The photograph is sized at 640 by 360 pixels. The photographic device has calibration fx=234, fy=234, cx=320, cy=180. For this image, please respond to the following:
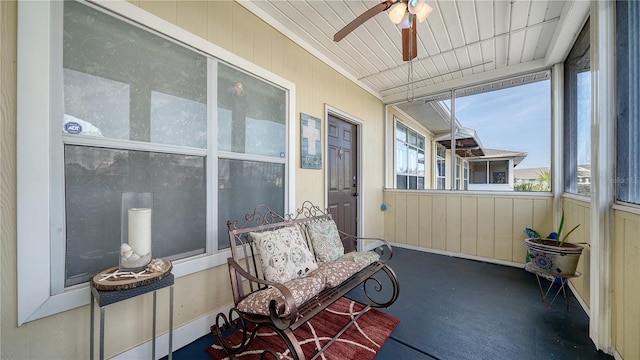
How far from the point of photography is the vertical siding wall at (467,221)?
318cm

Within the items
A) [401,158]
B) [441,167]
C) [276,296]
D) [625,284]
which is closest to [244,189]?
[276,296]

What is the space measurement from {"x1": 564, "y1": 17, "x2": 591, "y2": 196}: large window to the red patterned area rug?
223cm

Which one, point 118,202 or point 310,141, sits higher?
point 310,141

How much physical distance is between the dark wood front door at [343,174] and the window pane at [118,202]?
6.13 feet

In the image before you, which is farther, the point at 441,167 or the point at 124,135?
the point at 441,167

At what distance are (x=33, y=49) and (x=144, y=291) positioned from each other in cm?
132

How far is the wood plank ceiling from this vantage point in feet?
7.09

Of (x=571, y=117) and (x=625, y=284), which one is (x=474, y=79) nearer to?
(x=571, y=117)

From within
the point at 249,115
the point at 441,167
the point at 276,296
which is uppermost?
the point at 249,115

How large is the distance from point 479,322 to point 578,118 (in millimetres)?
2339

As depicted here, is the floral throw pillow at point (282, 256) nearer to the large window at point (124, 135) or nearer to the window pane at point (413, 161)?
the large window at point (124, 135)

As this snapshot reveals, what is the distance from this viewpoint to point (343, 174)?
3.60 meters

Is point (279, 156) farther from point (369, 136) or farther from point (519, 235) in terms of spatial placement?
point (519, 235)

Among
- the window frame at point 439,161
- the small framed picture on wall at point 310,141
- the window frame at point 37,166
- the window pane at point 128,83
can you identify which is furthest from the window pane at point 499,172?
the window frame at point 37,166
